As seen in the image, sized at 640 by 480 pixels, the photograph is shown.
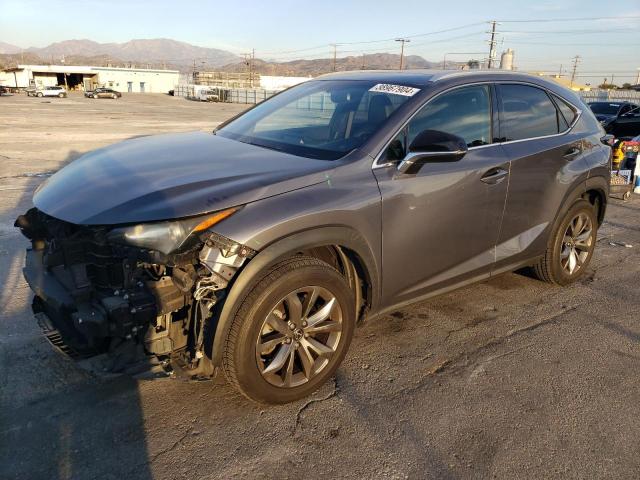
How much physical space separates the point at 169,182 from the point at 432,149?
1499mm

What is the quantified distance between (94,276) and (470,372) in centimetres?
233

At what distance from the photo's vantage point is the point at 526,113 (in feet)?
13.1

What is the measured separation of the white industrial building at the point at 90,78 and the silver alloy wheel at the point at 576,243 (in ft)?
288

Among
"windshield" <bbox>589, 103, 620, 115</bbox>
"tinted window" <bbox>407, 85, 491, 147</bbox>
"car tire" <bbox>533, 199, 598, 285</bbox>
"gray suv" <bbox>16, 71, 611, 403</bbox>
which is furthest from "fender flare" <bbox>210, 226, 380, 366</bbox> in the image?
"windshield" <bbox>589, 103, 620, 115</bbox>

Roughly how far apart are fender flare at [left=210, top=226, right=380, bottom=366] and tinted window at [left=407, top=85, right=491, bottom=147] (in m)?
0.82

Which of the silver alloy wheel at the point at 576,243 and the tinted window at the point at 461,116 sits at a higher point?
the tinted window at the point at 461,116

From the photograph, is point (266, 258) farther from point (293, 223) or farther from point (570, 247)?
point (570, 247)

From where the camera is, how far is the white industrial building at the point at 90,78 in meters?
78.9

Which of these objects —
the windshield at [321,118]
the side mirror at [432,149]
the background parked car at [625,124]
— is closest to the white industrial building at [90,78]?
the background parked car at [625,124]

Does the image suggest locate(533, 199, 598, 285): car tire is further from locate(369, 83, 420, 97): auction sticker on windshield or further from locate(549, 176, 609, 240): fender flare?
locate(369, 83, 420, 97): auction sticker on windshield

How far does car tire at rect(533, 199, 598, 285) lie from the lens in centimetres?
440

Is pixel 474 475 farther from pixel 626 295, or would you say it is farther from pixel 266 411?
pixel 626 295

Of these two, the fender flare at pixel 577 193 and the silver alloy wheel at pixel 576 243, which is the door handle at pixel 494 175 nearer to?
the fender flare at pixel 577 193

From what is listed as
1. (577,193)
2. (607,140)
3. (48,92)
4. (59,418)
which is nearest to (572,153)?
(577,193)
